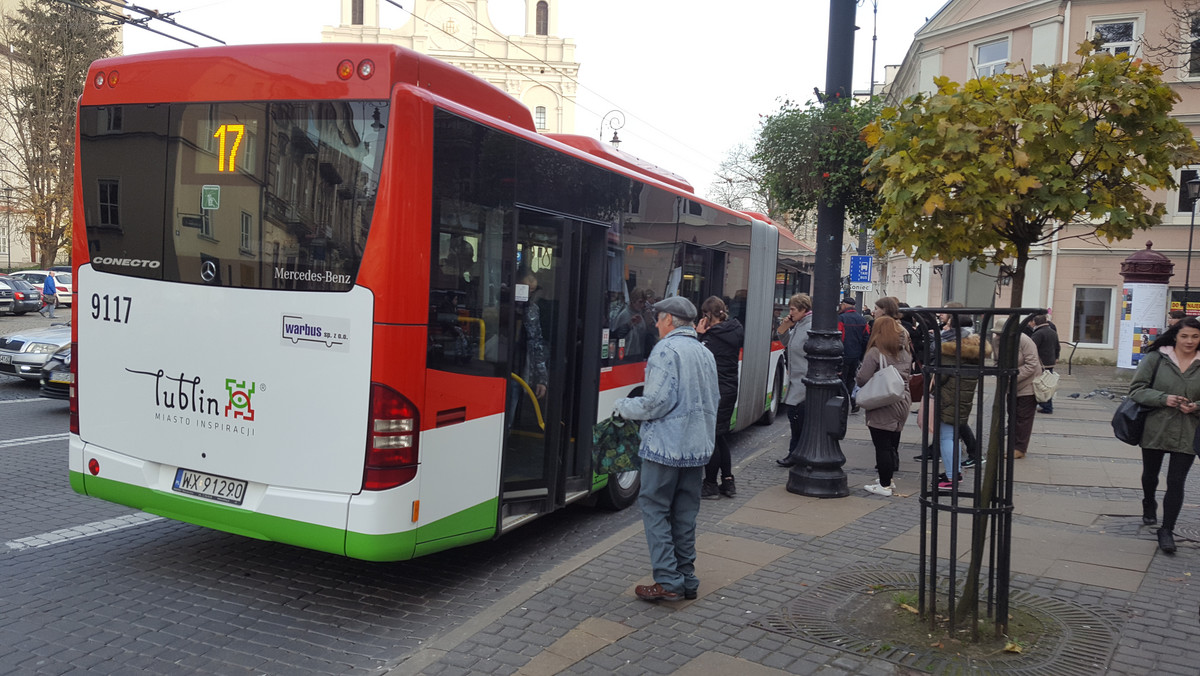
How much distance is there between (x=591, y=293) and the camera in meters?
6.82

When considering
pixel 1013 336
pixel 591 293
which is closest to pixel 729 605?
pixel 1013 336

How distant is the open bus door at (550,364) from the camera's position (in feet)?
19.2

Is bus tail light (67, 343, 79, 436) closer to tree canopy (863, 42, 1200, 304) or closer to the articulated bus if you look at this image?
the articulated bus

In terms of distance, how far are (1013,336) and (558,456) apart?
10.3 ft

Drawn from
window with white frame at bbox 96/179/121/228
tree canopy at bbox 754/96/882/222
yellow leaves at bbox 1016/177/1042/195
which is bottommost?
window with white frame at bbox 96/179/121/228

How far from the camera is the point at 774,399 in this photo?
13.5 m

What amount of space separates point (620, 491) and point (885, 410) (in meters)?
2.50

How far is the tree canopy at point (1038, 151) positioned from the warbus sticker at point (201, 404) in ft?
11.7

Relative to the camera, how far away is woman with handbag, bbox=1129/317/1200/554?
627 centimetres

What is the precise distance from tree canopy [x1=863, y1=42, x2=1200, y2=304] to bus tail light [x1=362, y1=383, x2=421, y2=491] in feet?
8.85

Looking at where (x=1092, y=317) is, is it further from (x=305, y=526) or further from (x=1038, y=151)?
(x=305, y=526)

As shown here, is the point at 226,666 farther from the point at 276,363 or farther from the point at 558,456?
the point at 558,456

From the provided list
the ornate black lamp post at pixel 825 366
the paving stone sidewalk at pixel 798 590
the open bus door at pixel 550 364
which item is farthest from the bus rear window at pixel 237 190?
the ornate black lamp post at pixel 825 366

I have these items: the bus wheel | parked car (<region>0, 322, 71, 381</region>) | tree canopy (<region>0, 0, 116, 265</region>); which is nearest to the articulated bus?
the bus wheel
